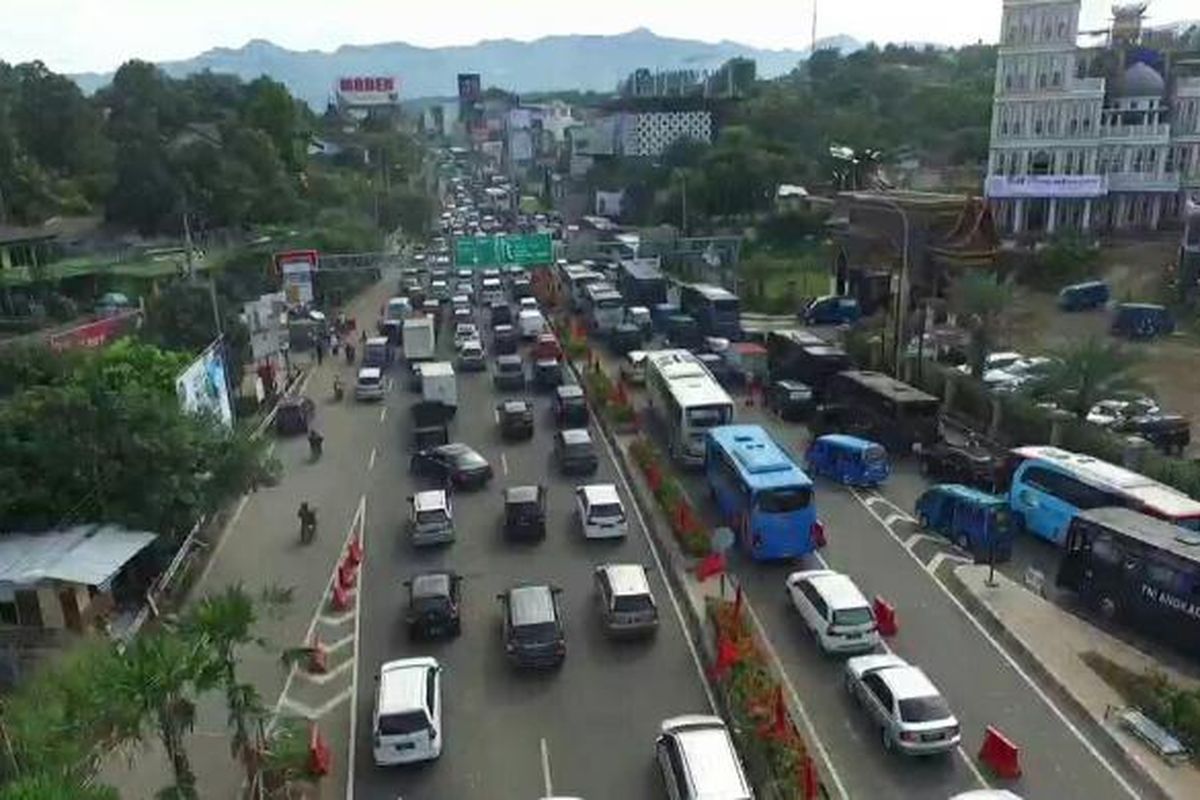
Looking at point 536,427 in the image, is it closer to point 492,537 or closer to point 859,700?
point 492,537

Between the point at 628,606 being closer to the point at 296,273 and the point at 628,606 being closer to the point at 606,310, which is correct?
the point at 606,310

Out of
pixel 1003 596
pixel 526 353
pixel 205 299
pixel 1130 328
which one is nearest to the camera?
pixel 1003 596

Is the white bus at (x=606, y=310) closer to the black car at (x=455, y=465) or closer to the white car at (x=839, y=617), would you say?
the black car at (x=455, y=465)

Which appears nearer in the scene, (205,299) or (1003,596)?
(1003,596)

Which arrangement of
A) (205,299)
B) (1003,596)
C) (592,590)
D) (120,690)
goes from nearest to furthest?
1. (120,690)
2. (1003,596)
3. (592,590)
4. (205,299)

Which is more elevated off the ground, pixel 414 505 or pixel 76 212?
pixel 76 212

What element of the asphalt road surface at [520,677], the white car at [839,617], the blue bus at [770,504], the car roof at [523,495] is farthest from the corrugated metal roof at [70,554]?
the white car at [839,617]

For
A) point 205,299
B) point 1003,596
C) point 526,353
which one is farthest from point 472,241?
point 1003,596
